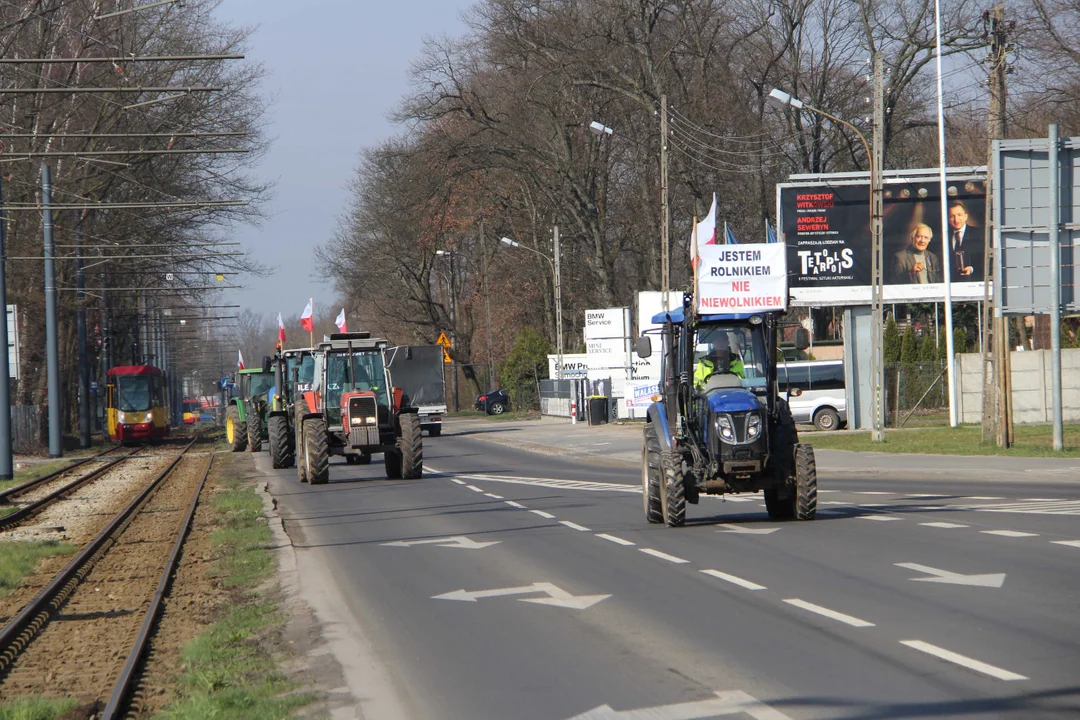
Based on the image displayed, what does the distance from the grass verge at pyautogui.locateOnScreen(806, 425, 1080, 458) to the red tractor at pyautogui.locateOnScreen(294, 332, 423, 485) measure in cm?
1005

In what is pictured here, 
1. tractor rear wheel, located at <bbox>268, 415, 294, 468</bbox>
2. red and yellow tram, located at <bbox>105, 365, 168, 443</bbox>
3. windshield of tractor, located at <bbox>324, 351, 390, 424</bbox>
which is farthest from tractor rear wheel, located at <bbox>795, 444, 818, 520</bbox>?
red and yellow tram, located at <bbox>105, 365, 168, 443</bbox>

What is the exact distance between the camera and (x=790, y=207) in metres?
37.7

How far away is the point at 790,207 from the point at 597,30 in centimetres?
1210

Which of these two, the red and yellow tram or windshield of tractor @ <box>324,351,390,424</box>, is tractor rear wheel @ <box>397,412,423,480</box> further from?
the red and yellow tram

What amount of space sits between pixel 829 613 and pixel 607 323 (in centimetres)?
3599

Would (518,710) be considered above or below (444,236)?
below

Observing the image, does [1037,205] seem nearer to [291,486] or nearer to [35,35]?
[291,486]

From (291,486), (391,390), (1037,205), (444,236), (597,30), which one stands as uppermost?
(597,30)

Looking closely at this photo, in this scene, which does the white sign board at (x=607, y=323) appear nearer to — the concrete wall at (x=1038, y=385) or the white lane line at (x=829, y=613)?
the concrete wall at (x=1038, y=385)

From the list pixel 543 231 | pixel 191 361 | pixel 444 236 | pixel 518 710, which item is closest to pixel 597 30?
pixel 543 231

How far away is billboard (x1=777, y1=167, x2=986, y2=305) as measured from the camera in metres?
37.8

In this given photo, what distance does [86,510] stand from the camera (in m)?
21.7

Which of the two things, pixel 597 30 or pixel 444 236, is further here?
pixel 444 236

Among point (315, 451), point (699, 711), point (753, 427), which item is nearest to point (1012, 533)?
point (753, 427)
